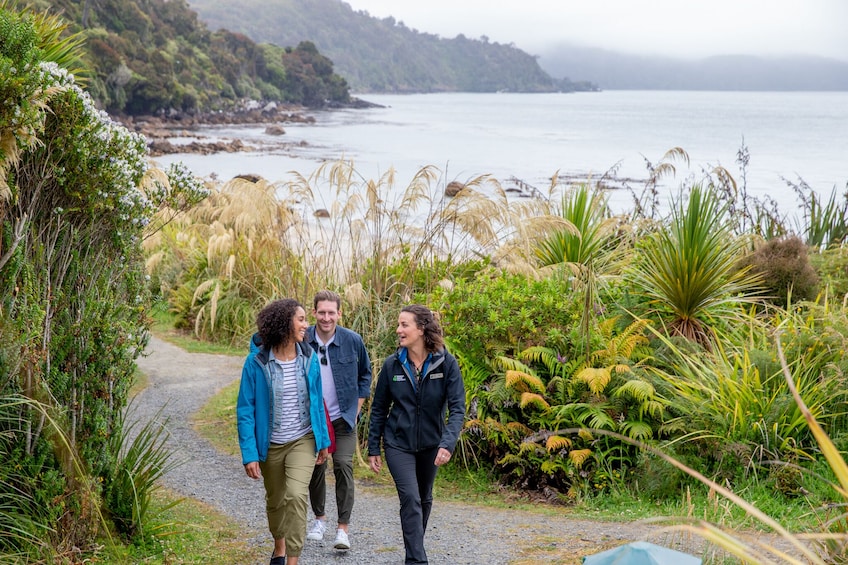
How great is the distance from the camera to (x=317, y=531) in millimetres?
6270

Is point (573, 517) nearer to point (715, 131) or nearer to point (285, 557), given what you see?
point (285, 557)

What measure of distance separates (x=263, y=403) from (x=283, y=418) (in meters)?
0.16

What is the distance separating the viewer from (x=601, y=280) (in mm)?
9914

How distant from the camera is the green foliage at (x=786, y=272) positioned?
35.5 feet

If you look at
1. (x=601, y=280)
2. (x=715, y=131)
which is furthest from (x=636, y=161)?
(x=601, y=280)

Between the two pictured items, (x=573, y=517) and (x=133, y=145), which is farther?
(x=573, y=517)

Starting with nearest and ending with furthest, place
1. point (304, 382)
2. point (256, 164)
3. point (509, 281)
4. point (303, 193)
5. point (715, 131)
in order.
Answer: point (304, 382) → point (509, 281) → point (303, 193) → point (256, 164) → point (715, 131)

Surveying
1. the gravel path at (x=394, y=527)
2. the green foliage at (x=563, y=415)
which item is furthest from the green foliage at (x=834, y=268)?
the gravel path at (x=394, y=527)

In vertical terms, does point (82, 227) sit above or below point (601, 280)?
above

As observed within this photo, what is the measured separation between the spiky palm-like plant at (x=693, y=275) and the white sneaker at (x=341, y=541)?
491 cm

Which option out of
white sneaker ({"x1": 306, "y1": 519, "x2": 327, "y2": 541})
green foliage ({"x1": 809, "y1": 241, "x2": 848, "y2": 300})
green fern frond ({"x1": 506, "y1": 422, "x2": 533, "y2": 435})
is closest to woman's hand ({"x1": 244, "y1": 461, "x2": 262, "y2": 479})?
white sneaker ({"x1": 306, "y1": 519, "x2": 327, "y2": 541})

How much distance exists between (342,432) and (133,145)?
96.2 inches

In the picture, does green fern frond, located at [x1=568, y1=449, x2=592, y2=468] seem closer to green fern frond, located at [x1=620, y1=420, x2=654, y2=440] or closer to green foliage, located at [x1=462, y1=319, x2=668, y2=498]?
green foliage, located at [x1=462, y1=319, x2=668, y2=498]

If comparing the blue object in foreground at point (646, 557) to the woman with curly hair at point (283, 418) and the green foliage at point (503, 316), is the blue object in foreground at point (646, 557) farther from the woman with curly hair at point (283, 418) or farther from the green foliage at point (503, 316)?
the green foliage at point (503, 316)
